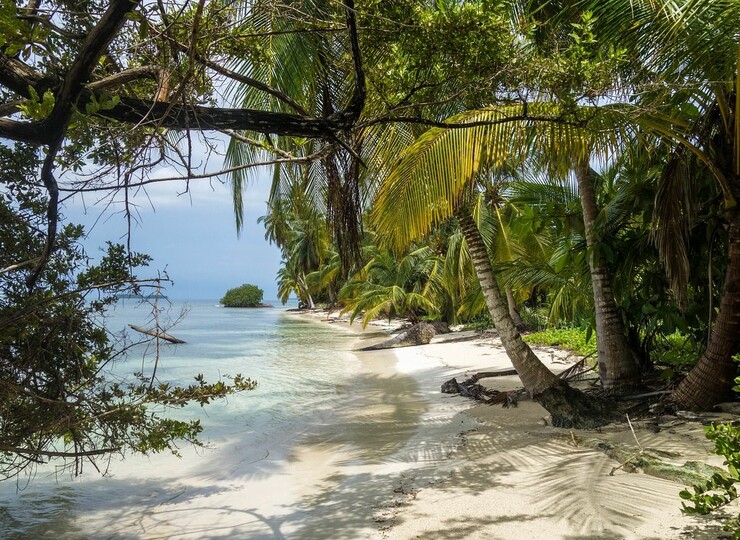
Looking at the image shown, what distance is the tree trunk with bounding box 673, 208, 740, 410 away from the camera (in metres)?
4.63

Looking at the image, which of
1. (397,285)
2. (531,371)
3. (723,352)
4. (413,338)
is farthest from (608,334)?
(397,285)

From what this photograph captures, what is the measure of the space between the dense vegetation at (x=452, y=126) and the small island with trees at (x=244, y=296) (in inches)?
3157

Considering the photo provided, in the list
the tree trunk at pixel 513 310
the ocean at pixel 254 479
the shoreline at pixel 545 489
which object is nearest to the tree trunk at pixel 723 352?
the shoreline at pixel 545 489

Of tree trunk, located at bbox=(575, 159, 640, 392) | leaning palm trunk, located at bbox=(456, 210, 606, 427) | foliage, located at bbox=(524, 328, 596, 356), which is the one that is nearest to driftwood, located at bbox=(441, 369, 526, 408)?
leaning palm trunk, located at bbox=(456, 210, 606, 427)

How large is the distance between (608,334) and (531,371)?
3.32 feet

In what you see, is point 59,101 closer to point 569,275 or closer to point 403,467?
point 403,467

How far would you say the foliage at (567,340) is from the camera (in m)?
11.1

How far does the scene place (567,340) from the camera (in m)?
12.7

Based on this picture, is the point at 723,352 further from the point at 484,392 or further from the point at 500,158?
the point at 484,392

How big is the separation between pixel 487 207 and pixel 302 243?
34.6 m

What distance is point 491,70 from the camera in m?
3.27

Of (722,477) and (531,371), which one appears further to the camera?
(531,371)

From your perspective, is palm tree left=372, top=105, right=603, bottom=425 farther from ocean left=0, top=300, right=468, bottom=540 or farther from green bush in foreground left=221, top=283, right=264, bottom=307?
green bush in foreground left=221, top=283, right=264, bottom=307

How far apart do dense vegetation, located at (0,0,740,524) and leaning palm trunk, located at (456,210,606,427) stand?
0.02 meters
